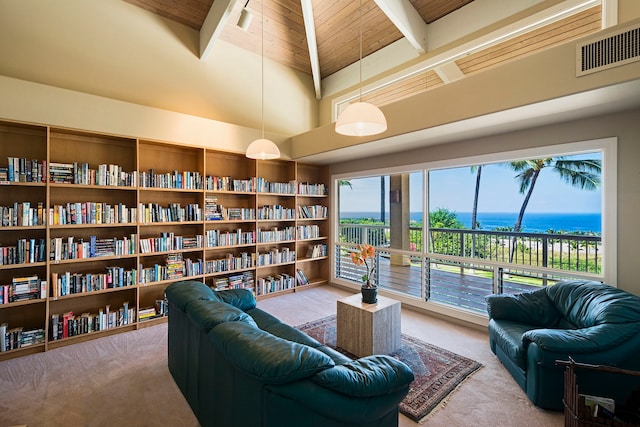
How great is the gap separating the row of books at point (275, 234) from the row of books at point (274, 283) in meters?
0.66

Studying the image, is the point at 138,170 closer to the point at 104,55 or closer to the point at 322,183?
the point at 104,55

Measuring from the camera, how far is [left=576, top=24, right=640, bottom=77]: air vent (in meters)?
2.01

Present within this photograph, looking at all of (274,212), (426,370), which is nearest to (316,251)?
(274,212)

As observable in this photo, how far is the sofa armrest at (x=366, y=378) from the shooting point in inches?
47.4

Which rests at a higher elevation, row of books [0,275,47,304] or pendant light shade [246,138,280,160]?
pendant light shade [246,138,280,160]

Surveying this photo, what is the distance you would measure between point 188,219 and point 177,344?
2061 millimetres

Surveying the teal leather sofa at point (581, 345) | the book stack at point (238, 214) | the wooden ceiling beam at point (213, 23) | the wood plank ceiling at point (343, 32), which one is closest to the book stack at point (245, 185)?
the book stack at point (238, 214)

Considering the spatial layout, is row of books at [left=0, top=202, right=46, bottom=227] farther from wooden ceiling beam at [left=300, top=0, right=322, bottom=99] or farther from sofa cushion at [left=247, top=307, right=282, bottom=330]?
wooden ceiling beam at [left=300, top=0, right=322, bottom=99]

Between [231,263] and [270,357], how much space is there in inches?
134

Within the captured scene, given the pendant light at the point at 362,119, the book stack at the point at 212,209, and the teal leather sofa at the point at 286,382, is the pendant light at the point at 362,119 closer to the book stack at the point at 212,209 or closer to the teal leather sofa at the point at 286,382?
the teal leather sofa at the point at 286,382

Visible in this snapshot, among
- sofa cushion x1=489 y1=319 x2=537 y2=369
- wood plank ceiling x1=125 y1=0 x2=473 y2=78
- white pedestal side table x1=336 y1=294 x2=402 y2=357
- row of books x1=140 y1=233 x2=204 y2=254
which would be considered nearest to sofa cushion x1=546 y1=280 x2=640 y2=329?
sofa cushion x1=489 y1=319 x2=537 y2=369

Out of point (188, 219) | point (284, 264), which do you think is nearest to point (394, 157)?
point (284, 264)

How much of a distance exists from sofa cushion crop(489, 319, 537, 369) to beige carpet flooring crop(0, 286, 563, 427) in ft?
0.85

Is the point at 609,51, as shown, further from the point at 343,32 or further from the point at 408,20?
the point at 343,32
